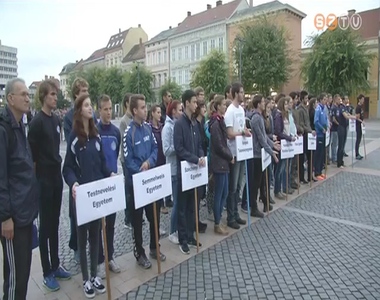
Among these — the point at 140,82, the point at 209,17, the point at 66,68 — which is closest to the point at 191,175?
the point at 140,82

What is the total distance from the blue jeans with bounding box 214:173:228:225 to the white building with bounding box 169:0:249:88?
50.5 metres

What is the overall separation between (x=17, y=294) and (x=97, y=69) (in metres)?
67.9

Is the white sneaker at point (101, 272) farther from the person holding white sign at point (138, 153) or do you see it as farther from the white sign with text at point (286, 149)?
the white sign with text at point (286, 149)

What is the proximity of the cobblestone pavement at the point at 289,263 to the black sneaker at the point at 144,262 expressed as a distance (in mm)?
283

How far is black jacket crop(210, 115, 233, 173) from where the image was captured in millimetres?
5172

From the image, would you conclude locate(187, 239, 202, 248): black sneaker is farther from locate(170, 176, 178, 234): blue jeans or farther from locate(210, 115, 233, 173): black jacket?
locate(210, 115, 233, 173): black jacket

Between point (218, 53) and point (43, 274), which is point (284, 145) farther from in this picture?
point (218, 53)

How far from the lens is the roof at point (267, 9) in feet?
154

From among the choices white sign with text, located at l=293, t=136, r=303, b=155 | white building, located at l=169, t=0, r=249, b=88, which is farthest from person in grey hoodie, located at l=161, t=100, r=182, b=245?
white building, located at l=169, t=0, r=249, b=88

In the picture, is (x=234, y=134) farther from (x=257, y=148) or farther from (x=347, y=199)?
(x=347, y=199)

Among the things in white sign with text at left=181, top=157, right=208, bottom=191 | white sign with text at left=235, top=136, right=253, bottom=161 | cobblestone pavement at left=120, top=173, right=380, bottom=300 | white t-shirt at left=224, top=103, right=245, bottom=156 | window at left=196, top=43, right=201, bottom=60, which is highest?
window at left=196, top=43, right=201, bottom=60

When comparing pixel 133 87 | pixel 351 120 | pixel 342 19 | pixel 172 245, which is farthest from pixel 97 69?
pixel 172 245

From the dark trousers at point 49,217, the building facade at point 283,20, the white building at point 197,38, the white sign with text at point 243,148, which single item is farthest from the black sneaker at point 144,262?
the white building at point 197,38

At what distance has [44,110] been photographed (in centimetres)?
372
